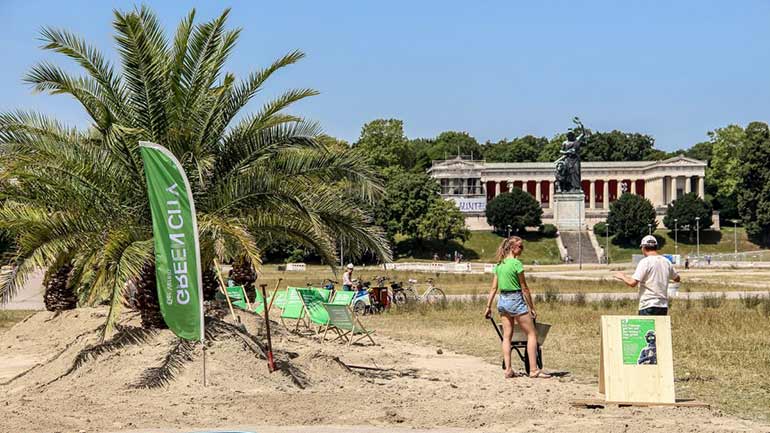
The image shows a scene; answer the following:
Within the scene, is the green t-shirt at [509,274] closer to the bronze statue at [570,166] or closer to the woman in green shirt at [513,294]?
the woman in green shirt at [513,294]

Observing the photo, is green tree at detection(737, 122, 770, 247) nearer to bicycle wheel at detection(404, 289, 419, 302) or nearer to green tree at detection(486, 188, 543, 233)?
green tree at detection(486, 188, 543, 233)

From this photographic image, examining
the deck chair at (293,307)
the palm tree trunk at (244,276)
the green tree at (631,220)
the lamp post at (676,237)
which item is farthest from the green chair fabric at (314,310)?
the green tree at (631,220)

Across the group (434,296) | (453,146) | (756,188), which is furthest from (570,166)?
(434,296)

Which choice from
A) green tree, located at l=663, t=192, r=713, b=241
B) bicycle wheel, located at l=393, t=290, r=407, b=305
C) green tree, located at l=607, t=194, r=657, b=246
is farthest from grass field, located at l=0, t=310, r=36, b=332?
green tree, located at l=663, t=192, r=713, b=241

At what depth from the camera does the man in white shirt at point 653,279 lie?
1112cm

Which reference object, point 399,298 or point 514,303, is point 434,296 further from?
point 514,303

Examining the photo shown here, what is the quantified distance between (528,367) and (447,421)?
3109 millimetres

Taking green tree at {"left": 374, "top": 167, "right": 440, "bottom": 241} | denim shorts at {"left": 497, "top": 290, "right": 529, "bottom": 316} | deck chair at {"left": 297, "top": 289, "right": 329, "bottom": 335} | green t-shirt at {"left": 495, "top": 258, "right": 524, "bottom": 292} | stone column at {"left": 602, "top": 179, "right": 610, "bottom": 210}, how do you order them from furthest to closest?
stone column at {"left": 602, "top": 179, "right": 610, "bottom": 210} < green tree at {"left": 374, "top": 167, "right": 440, "bottom": 241} < deck chair at {"left": 297, "top": 289, "right": 329, "bottom": 335} < denim shorts at {"left": 497, "top": 290, "right": 529, "bottom": 316} < green t-shirt at {"left": 495, "top": 258, "right": 524, "bottom": 292}

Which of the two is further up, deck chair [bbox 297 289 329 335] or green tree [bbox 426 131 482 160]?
green tree [bbox 426 131 482 160]

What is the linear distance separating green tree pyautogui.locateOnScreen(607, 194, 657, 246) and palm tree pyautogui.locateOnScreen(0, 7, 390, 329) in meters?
92.8

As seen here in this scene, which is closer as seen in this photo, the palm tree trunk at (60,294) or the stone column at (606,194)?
the palm tree trunk at (60,294)

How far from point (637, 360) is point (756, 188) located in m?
100

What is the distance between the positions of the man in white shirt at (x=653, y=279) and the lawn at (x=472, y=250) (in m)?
78.5

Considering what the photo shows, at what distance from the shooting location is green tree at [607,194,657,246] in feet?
338
